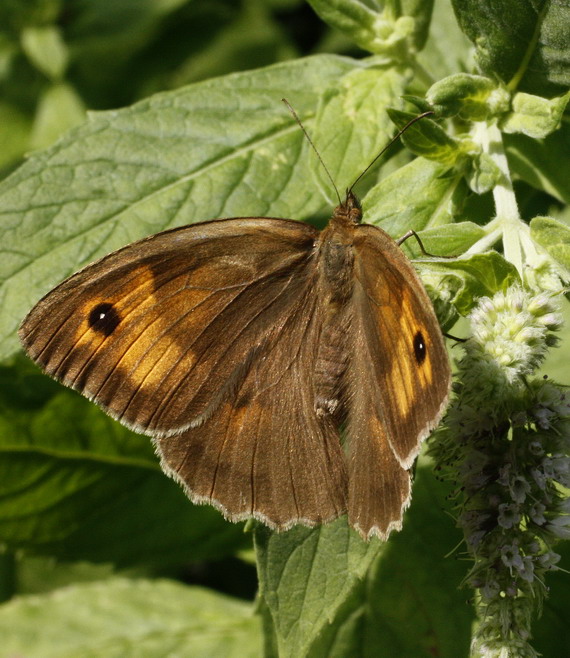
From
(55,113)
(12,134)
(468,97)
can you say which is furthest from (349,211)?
(12,134)

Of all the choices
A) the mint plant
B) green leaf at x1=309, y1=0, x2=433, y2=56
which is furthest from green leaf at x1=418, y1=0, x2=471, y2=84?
green leaf at x1=309, y1=0, x2=433, y2=56

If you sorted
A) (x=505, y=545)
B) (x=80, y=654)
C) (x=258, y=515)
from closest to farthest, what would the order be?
(x=505, y=545)
(x=258, y=515)
(x=80, y=654)

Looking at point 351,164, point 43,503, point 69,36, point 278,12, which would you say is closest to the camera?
point 351,164

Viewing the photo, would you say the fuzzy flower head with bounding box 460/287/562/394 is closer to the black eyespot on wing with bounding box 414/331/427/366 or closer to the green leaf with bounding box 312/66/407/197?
the black eyespot on wing with bounding box 414/331/427/366

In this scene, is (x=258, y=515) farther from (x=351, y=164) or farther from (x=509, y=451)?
(x=351, y=164)

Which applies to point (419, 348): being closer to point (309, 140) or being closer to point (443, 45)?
point (309, 140)

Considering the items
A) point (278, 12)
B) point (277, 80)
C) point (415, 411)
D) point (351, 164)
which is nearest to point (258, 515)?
point (415, 411)

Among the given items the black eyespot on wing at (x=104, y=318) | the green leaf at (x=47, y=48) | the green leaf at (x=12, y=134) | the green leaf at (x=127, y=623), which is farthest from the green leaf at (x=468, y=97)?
the green leaf at (x=12, y=134)

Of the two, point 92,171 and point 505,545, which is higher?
point 92,171
